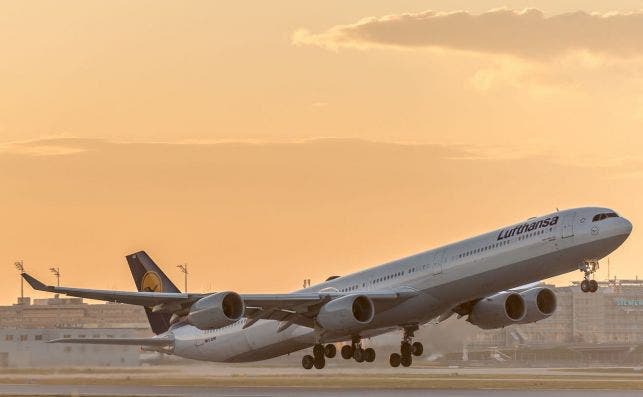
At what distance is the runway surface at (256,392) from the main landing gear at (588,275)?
20.1 m

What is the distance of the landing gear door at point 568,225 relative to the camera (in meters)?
65.0

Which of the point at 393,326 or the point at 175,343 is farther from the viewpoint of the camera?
the point at 175,343

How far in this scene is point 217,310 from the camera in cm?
7019

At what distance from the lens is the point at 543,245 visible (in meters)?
65.6

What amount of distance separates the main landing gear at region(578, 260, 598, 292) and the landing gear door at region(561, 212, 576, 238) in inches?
61.9

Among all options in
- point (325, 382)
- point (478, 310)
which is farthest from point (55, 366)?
point (478, 310)

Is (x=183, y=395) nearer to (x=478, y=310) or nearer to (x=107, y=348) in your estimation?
(x=478, y=310)

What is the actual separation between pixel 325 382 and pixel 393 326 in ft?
90.0

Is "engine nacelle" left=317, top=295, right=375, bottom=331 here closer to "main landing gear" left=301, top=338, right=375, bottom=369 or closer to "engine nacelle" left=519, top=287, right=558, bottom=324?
"main landing gear" left=301, top=338, right=375, bottom=369

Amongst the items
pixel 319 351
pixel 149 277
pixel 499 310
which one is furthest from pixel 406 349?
pixel 149 277

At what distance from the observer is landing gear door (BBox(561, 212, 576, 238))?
213 ft

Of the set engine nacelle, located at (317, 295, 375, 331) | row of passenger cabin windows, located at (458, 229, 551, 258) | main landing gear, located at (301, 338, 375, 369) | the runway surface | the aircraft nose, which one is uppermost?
the aircraft nose

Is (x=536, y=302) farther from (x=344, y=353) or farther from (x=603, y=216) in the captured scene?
(x=603, y=216)

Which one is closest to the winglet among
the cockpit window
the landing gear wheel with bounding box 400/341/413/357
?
the landing gear wheel with bounding box 400/341/413/357
